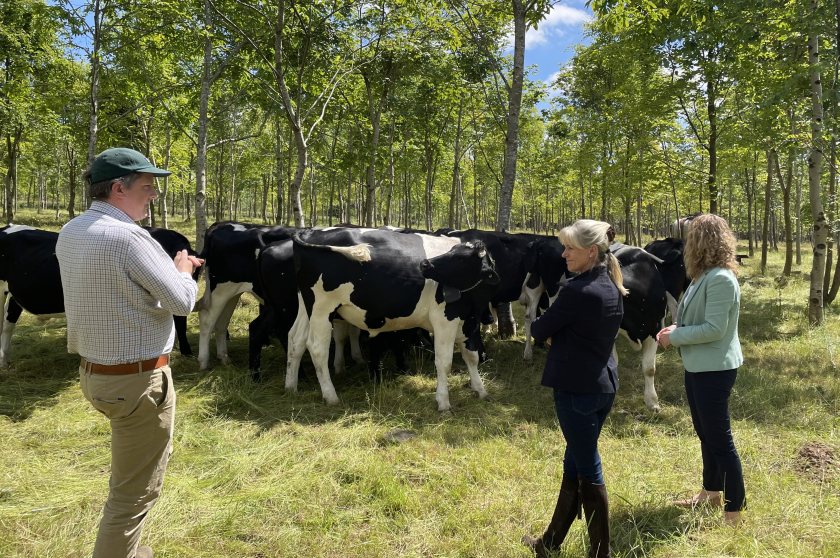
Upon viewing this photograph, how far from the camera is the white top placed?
249 cm

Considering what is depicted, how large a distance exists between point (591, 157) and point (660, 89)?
21.1 feet

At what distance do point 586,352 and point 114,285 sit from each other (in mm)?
2563

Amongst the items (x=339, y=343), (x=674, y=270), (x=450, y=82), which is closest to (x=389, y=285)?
(x=339, y=343)

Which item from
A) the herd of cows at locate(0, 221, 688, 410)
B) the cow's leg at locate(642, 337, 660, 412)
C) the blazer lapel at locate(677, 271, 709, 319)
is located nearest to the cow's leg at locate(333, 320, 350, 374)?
the herd of cows at locate(0, 221, 688, 410)

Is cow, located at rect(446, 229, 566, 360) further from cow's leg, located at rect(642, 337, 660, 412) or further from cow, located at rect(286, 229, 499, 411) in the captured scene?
cow's leg, located at rect(642, 337, 660, 412)

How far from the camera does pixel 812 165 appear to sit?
9.48m

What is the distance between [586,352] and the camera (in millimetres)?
2928

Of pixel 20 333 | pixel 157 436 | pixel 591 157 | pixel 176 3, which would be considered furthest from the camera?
pixel 591 157

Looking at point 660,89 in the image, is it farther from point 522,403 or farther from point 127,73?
point 127,73

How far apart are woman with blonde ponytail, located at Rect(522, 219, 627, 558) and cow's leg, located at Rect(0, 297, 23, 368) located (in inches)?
316

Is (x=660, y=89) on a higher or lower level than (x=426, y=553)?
higher

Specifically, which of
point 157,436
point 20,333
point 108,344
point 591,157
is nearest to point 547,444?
point 157,436

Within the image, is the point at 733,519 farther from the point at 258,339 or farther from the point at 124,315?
the point at 258,339

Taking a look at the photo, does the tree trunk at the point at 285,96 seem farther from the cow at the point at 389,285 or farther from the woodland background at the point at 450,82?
the cow at the point at 389,285
